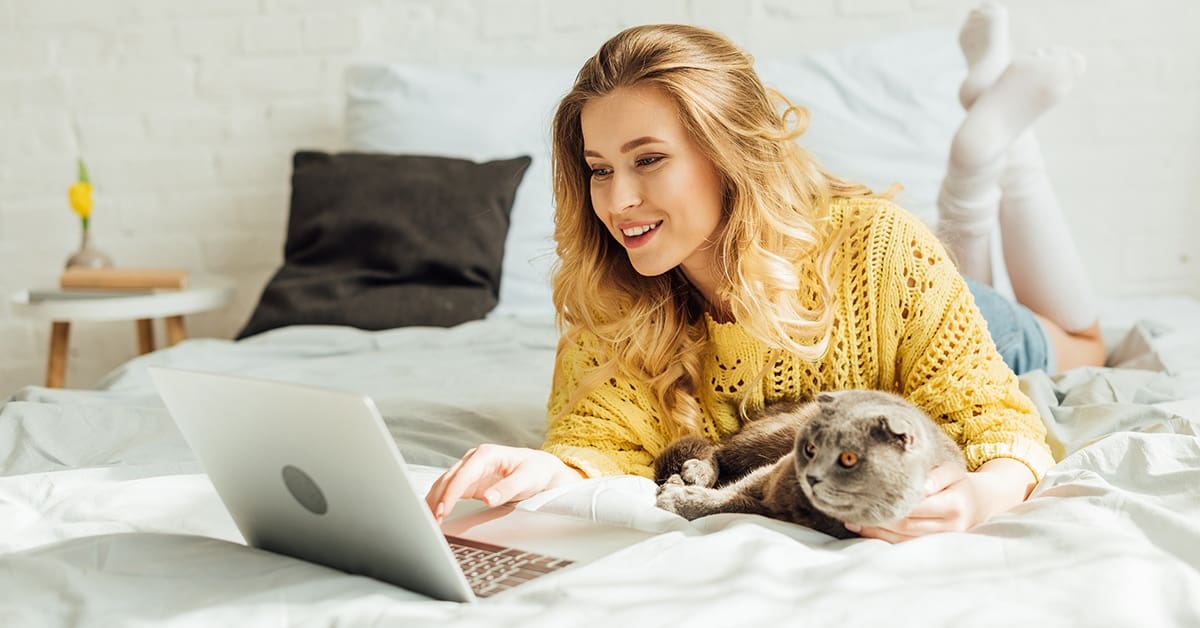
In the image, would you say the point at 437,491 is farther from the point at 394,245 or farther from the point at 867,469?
the point at 394,245

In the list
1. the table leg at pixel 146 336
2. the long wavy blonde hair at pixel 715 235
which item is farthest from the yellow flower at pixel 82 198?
the long wavy blonde hair at pixel 715 235

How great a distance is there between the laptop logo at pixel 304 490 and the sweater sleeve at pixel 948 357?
0.66 meters

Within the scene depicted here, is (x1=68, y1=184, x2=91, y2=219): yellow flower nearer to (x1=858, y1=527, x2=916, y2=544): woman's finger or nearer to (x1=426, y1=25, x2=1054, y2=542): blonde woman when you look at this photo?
(x1=426, y1=25, x2=1054, y2=542): blonde woman

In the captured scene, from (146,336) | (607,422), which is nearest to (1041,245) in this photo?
(607,422)

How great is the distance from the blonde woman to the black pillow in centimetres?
90

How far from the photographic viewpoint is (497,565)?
88 cm

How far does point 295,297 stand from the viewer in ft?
7.47

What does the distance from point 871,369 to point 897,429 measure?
1.40ft

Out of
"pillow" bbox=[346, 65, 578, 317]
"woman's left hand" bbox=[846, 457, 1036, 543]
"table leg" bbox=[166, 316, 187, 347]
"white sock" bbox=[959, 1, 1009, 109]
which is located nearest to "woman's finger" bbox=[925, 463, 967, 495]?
"woman's left hand" bbox=[846, 457, 1036, 543]

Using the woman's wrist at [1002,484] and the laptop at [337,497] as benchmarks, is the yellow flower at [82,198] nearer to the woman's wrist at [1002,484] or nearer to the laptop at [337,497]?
the laptop at [337,497]

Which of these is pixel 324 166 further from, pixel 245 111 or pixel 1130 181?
pixel 1130 181

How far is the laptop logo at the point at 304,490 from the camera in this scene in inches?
32.4

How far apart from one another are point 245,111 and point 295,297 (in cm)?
98

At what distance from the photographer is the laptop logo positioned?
823 mm
